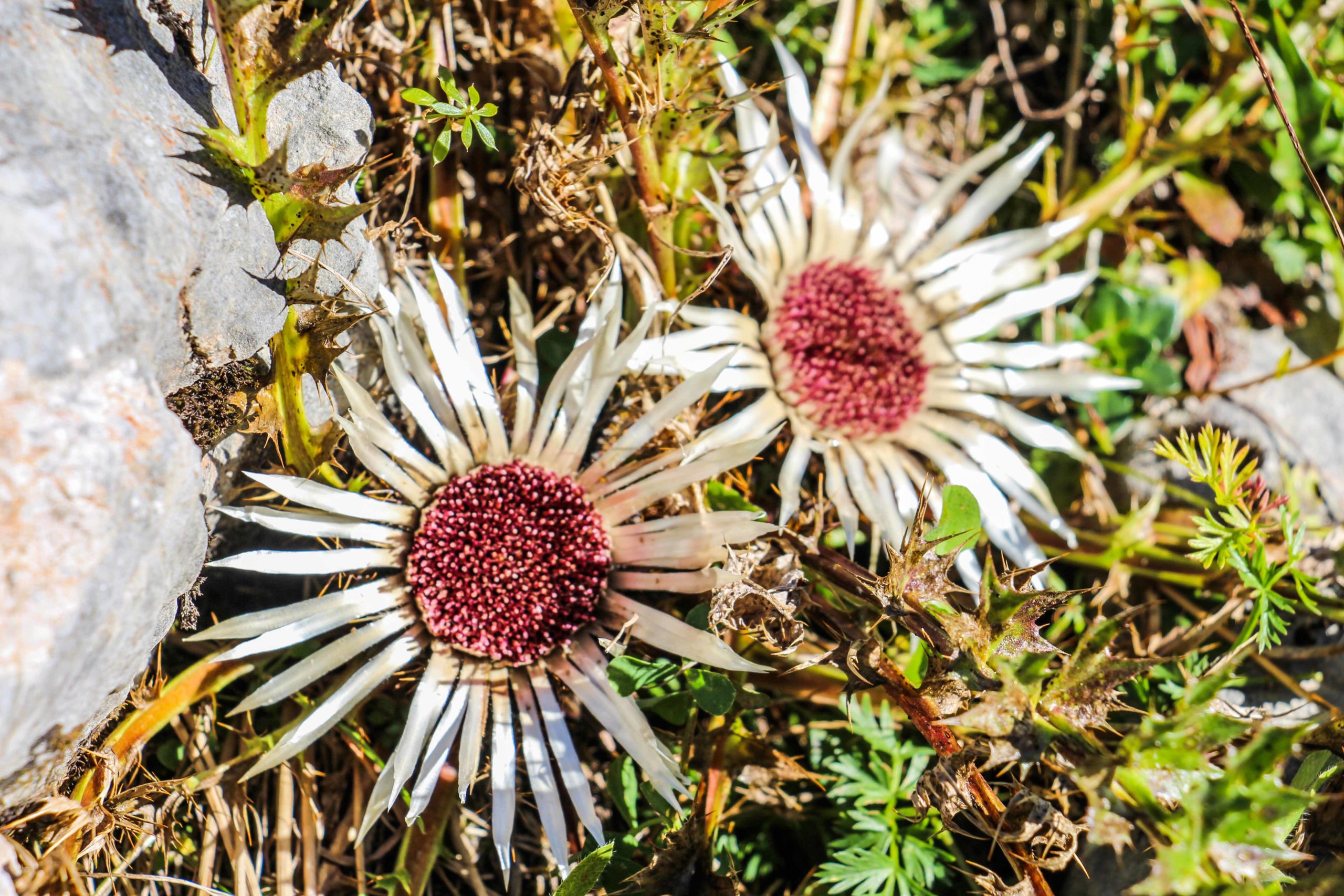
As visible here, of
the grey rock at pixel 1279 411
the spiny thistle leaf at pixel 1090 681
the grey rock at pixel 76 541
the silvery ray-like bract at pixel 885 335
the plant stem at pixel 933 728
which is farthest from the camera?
the grey rock at pixel 1279 411

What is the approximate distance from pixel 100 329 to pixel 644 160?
0.89m

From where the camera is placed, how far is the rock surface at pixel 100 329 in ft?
3.40

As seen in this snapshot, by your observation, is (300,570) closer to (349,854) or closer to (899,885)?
(349,854)

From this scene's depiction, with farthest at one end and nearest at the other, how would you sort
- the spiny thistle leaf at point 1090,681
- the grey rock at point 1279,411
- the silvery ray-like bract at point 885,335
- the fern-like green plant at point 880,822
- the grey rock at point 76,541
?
the grey rock at point 1279,411 < the silvery ray-like bract at point 885,335 < the fern-like green plant at point 880,822 < the spiny thistle leaf at point 1090,681 < the grey rock at point 76,541

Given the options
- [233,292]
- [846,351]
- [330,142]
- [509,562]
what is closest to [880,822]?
[509,562]

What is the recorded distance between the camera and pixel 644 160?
1576 millimetres

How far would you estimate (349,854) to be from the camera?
1.71 meters

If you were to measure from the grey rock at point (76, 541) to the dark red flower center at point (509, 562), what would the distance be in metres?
0.47

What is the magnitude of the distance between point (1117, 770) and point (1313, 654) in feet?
3.38

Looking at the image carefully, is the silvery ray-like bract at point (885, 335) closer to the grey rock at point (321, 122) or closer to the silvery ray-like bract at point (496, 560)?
the silvery ray-like bract at point (496, 560)

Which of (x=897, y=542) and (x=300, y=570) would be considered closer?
(x=300, y=570)

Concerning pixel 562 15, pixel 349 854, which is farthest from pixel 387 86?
pixel 349 854

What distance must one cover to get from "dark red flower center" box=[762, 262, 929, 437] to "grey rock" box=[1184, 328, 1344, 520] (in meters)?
0.84

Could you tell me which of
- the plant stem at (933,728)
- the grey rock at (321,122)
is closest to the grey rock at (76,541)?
the grey rock at (321,122)
